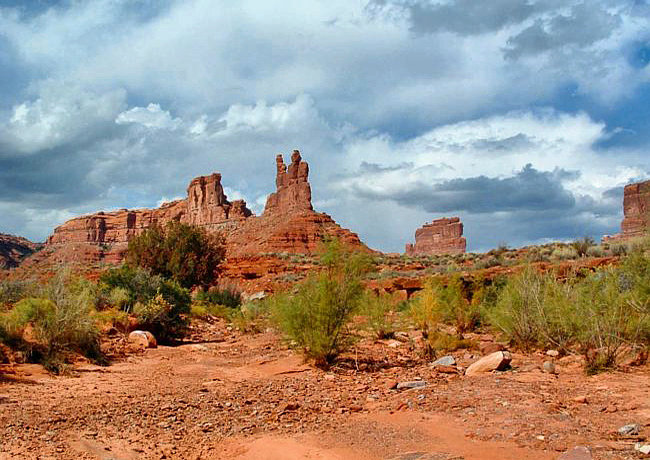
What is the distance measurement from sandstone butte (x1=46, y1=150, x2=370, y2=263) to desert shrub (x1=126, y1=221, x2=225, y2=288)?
27.4 m

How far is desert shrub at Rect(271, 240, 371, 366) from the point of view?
11.2m

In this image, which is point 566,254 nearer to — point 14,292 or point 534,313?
point 534,313

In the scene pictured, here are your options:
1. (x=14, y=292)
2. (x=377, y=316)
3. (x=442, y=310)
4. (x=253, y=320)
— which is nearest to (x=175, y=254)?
(x=253, y=320)

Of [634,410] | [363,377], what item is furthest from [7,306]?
[634,410]

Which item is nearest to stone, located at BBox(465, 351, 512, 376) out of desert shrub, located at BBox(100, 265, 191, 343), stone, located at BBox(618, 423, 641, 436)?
stone, located at BBox(618, 423, 641, 436)

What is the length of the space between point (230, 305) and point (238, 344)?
13.0 m

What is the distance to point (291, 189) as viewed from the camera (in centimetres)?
9338

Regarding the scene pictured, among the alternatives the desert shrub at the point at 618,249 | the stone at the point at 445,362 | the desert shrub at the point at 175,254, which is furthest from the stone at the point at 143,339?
the desert shrub at the point at 618,249

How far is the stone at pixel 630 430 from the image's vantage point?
5703 mm

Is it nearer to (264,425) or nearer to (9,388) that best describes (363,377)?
(264,425)

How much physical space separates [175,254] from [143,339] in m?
12.8

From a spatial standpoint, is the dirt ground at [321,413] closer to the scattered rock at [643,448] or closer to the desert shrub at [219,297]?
the scattered rock at [643,448]

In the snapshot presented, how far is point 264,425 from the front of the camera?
7.16 m

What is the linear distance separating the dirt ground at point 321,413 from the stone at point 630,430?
0.07 meters
